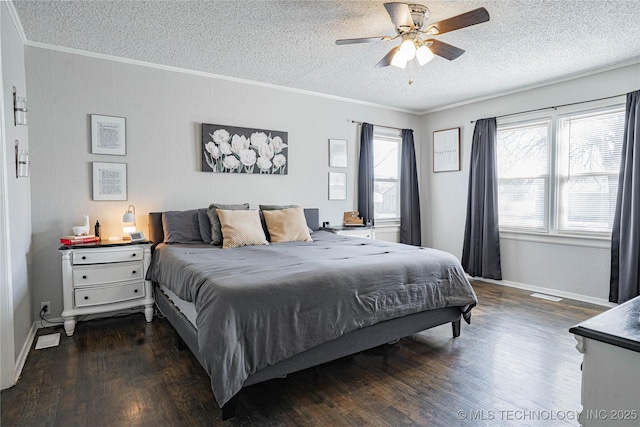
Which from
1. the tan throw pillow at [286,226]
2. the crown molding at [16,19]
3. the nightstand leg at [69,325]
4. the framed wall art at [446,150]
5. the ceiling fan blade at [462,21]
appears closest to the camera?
the ceiling fan blade at [462,21]

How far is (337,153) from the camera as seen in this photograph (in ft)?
16.9

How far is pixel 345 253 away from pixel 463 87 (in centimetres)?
303

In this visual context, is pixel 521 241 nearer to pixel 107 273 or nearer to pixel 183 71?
pixel 183 71

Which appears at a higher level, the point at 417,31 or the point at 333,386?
the point at 417,31

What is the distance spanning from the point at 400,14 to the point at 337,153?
2.85 metres

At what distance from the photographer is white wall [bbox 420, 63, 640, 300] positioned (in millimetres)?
3980

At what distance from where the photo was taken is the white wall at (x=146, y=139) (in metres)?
3.30

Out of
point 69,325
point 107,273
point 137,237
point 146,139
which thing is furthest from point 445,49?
point 69,325

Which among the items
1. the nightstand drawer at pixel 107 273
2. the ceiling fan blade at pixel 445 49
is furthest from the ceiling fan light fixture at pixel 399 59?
the nightstand drawer at pixel 107 273

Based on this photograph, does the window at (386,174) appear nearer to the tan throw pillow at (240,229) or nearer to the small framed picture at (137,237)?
the tan throw pillow at (240,229)

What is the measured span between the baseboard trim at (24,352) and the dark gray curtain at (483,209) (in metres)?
5.02

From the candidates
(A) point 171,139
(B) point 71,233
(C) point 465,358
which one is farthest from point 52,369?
(C) point 465,358

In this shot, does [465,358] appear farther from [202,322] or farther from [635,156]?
[635,156]

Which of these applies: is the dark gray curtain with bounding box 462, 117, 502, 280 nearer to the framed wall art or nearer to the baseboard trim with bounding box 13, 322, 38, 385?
the framed wall art
